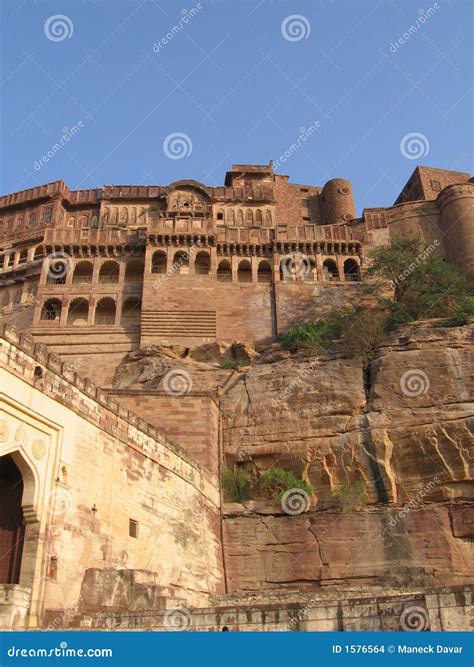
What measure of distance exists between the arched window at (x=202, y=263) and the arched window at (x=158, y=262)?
6.00ft

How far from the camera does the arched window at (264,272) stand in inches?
1428

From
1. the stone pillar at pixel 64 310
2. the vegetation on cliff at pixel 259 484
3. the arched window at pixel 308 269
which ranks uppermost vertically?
the arched window at pixel 308 269

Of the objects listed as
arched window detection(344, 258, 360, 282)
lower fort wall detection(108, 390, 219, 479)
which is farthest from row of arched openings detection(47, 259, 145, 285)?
lower fort wall detection(108, 390, 219, 479)

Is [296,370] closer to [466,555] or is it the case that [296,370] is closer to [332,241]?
[466,555]

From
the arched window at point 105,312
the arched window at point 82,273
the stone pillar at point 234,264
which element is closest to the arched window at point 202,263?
the stone pillar at point 234,264

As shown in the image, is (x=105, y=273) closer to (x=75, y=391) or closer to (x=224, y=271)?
(x=224, y=271)

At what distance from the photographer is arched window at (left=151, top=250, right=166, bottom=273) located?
35500 millimetres

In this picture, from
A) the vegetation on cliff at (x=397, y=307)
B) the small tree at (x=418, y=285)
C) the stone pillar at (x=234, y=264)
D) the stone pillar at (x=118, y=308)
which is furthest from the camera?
the stone pillar at (x=234, y=264)

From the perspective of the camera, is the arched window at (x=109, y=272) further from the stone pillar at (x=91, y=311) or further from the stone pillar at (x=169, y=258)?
the stone pillar at (x=169, y=258)

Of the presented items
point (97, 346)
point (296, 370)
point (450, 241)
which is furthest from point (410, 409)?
point (450, 241)

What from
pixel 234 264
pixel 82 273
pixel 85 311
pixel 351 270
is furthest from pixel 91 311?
pixel 351 270

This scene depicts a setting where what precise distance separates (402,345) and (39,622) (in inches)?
573

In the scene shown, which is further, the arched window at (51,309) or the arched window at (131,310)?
the arched window at (51,309)

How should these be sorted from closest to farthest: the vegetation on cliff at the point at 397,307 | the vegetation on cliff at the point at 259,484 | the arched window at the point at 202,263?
the vegetation on cliff at the point at 259,484 → the vegetation on cliff at the point at 397,307 → the arched window at the point at 202,263
